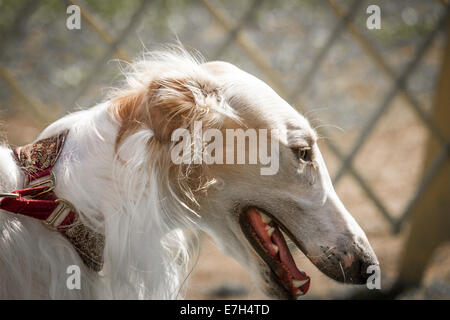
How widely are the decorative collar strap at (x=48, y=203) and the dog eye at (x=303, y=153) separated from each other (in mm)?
532

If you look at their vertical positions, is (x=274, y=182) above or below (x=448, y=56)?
below

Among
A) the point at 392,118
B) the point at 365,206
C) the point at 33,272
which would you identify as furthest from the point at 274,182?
the point at 392,118

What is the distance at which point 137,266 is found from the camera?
4.16 ft

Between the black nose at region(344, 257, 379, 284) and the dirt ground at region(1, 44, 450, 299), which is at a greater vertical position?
the black nose at region(344, 257, 379, 284)

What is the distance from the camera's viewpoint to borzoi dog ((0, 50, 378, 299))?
1.21 meters

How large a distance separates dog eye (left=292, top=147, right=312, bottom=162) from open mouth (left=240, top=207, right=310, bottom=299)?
6.9 inches

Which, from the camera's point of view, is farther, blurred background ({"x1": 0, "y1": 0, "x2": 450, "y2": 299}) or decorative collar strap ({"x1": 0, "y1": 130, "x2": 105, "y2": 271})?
blurred background ({"x1": 0, "y1": 0, "x2": 450, "y2": 299})

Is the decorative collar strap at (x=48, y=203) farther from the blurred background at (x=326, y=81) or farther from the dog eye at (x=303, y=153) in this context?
the blurred background at (x=326, y=81)

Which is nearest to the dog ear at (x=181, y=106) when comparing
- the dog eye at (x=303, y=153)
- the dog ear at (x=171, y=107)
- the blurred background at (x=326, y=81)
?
the dog ear at (x=171, y=107)

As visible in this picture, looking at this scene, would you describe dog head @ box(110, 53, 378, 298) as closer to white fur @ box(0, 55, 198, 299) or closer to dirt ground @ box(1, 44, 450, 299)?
white fur @ box(0, 55, 198, 299)

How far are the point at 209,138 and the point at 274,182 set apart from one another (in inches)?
7.9

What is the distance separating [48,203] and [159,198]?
0.26m

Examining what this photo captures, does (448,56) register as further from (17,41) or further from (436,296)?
(17,41)

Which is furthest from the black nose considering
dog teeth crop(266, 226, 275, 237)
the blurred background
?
the blurred background
